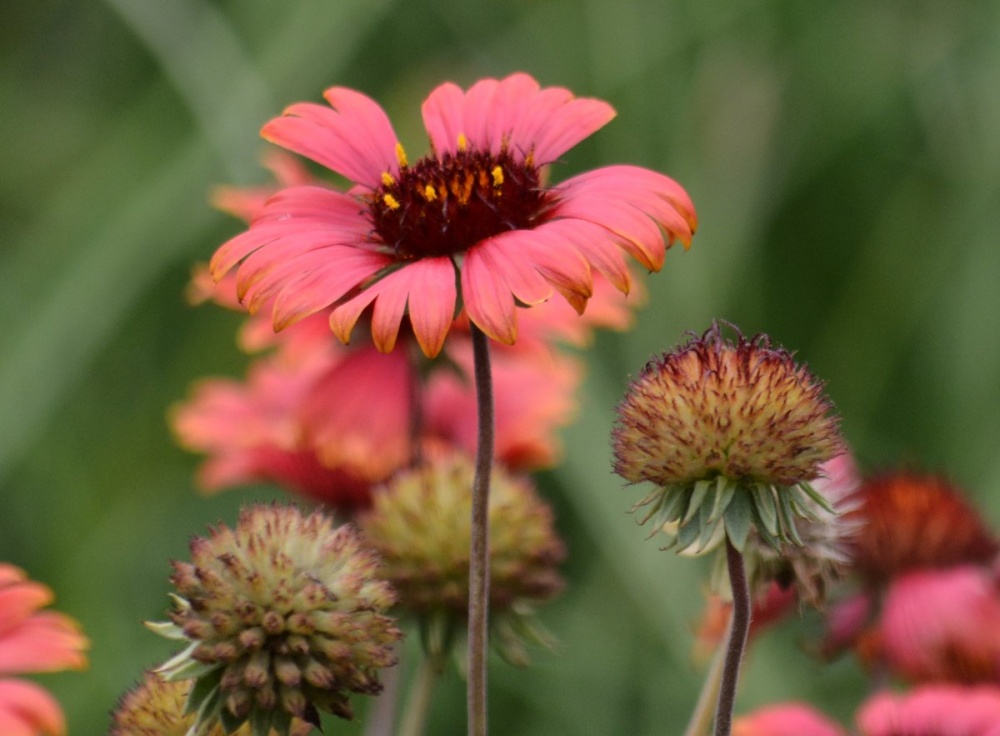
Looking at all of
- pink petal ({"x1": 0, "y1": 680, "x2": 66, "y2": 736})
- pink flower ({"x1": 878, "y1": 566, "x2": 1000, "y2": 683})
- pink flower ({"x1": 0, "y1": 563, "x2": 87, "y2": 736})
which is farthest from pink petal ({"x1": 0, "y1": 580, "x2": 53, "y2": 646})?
pink flower ({"x1": 878, "y1": 566, "x2": 1000, "y2": 683})

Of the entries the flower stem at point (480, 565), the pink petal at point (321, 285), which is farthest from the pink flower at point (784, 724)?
the pink petal at point (321, 285)

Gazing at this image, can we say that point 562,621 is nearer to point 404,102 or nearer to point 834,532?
point 404,102

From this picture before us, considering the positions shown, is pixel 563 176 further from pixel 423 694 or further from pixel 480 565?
pixel 480 565

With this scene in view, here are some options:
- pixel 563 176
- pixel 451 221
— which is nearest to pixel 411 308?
pixel 451 221

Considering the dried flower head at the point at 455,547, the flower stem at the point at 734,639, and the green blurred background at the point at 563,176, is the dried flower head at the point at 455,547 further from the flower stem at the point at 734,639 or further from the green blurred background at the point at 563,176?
the green blurred background at the point at 563,176

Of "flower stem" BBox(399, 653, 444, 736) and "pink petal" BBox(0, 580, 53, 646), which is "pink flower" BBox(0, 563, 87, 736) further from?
"flower stem" BBox(399, 653, 444, 736)

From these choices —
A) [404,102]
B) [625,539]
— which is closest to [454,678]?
[625,539]
